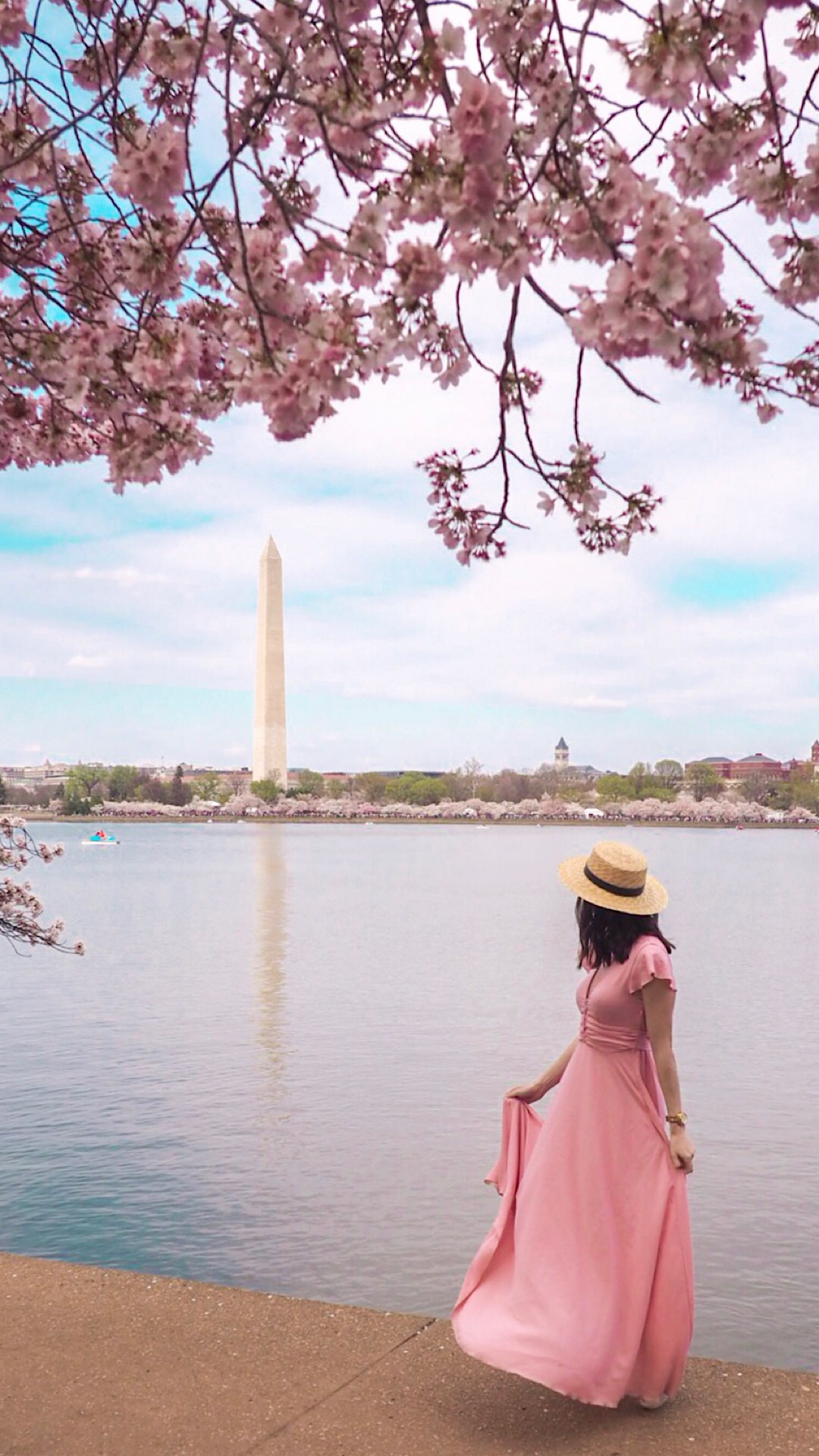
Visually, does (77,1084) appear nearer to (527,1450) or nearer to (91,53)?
(527,1450)

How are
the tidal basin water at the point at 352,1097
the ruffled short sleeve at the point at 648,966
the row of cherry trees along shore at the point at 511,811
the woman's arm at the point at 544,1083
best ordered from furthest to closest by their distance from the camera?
the row of cherry trees along shore at the point at 511,811 → the tidal basin water at the point at 352,1097 → the woman's arm at the point at 544,1083 → the ruffled short sleeve at the point at 648,966

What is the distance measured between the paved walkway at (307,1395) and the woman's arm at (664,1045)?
0.82 metres

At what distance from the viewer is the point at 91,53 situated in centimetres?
444

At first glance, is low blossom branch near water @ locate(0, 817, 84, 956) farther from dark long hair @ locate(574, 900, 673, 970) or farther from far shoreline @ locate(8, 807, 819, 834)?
far shoreline @ locate(8, 807, 819, 834)

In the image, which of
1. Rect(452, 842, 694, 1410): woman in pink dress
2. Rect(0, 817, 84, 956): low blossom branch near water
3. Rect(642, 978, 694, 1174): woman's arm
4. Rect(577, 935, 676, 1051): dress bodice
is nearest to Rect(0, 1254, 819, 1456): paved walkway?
Rect(452, 842, 694, 1410): woman in pink dress

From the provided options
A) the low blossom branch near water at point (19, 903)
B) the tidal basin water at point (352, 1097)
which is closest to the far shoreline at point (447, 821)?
the tidal basin water at point (352, 1097)

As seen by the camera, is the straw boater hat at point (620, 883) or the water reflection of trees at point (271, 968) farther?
the water reflection of trees at point (271, 968)

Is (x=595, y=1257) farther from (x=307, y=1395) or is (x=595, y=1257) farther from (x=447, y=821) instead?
(x=447, y=821)

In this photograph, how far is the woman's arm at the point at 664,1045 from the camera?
4.35 meters

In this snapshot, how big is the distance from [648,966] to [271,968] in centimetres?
1960

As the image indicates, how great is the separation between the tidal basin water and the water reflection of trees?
82mm

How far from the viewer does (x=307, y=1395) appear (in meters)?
4.50

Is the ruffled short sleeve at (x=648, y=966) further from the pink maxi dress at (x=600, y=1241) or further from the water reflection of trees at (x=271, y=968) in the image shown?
the water reflection of trees at (x=271, y=968)

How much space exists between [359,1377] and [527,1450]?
0.70m
